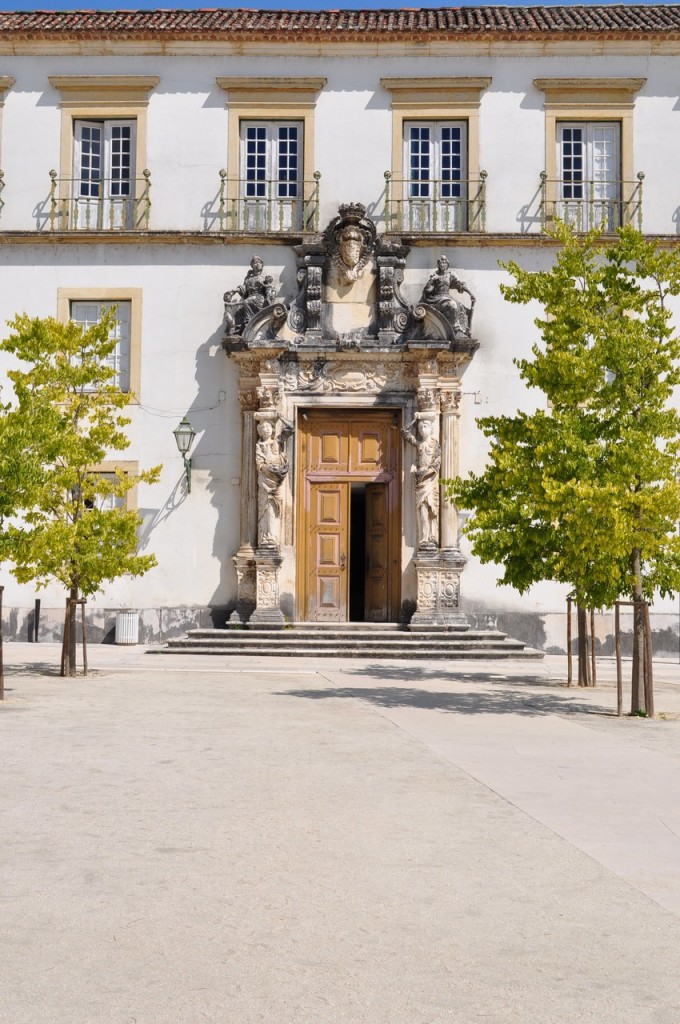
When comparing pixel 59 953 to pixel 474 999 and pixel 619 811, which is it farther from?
pixel 619 811

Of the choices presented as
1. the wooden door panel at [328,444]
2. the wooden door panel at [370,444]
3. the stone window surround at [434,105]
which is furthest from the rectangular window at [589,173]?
the wooden door panel at [328,444]

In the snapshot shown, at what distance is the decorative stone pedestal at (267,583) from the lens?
1955 centimetres

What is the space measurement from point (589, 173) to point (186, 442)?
344 inches

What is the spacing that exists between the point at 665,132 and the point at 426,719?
14206 mm

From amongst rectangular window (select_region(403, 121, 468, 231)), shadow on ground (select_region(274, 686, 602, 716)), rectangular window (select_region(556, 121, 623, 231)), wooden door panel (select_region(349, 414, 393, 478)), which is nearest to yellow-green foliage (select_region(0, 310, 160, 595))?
shadow on ground (select_region(274, 686, 602, 716))

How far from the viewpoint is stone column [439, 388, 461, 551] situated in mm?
19938

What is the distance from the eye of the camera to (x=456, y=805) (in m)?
6.78

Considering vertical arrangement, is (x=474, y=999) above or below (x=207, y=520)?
below

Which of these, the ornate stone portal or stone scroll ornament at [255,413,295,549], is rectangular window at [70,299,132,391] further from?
stone scroll ornament at [255,413,295,549]

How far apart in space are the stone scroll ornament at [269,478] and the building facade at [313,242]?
4cm

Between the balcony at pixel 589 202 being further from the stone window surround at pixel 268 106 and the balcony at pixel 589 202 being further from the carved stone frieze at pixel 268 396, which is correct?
the carved stone frieze at pixel 268 396

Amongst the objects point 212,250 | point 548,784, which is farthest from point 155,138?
point 548,784

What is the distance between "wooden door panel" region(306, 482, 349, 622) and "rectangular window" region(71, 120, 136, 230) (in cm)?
608

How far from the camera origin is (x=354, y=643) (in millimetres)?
18625
